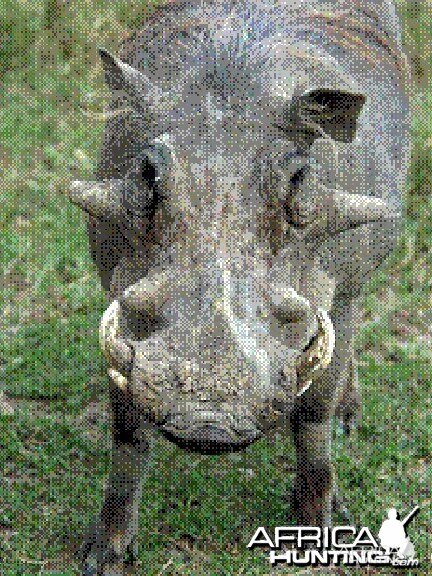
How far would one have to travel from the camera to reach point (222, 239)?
283 centimetres

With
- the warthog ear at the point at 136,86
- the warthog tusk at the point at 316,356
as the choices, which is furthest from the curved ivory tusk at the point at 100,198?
the warthog tusk at the point at 316,356

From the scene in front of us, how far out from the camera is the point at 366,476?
4.34 metres

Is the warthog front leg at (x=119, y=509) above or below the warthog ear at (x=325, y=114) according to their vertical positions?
below

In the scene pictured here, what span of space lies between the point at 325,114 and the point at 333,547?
1.46 metres

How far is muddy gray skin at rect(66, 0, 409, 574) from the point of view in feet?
8.92

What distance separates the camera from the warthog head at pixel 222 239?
2.70 metres

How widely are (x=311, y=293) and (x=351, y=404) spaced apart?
158cm

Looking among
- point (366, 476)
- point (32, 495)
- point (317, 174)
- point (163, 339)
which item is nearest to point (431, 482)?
point (366, 476)

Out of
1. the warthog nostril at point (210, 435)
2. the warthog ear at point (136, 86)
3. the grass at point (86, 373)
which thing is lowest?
the grass at point (86, 373)

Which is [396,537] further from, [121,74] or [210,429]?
[121,74]

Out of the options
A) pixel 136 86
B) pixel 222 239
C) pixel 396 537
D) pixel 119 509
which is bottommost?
pixel 396 537

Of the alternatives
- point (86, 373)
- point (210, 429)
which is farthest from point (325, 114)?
point (86, 373)

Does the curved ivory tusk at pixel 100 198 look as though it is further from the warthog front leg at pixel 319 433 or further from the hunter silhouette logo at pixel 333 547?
the hunter silhouette logo at pixel 333 547

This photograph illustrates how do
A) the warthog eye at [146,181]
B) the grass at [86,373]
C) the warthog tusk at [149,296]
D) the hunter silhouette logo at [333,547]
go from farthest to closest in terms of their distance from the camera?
the grass at [86,373], the hunter silhouette logo at [333,547], the warthog eye at [146,181], the warthog tusk at [149,296]
